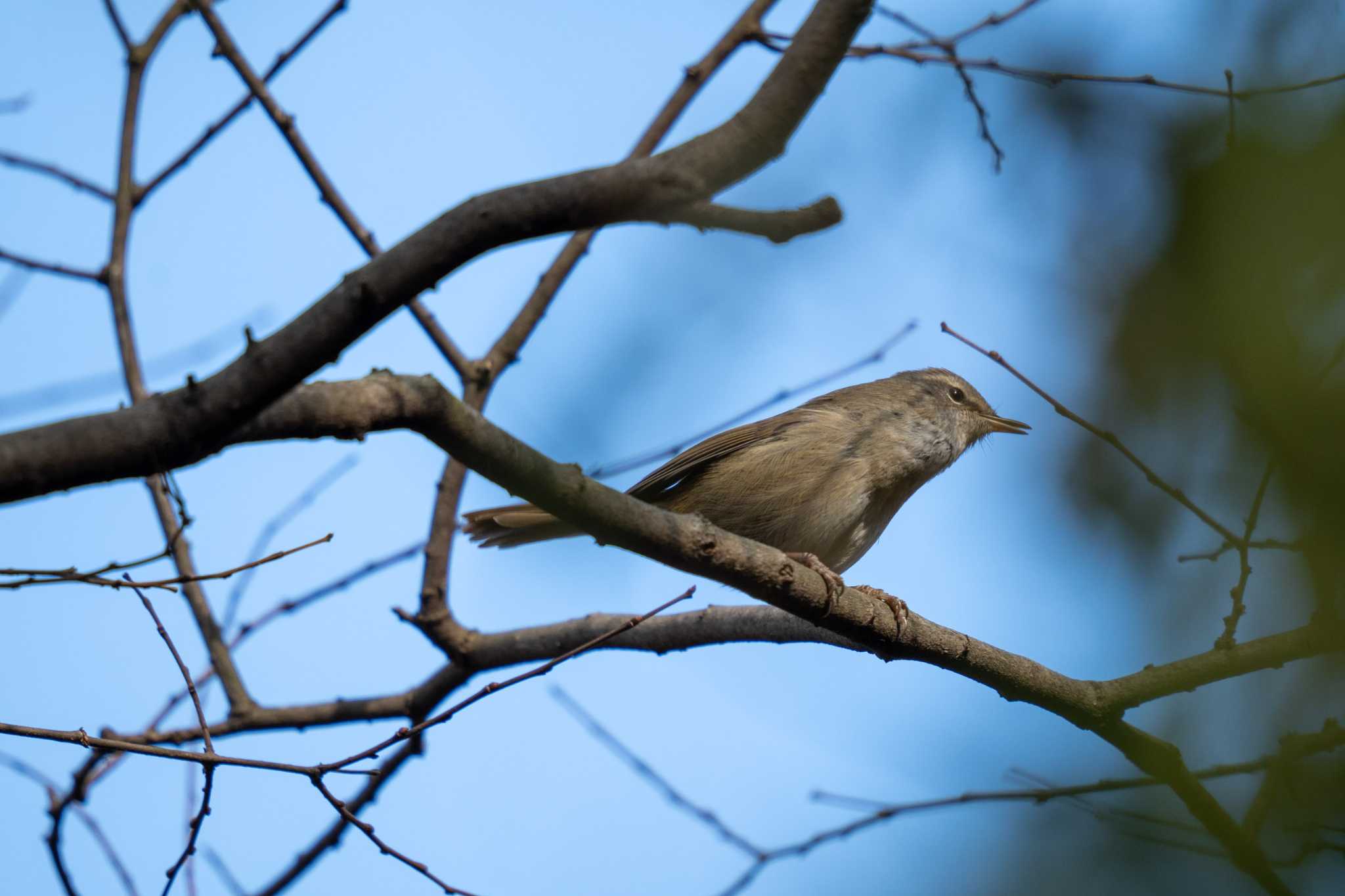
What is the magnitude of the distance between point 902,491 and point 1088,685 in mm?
2201

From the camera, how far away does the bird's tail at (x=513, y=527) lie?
5.23 metres

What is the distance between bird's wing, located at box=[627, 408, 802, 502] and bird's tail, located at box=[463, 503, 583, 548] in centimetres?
41

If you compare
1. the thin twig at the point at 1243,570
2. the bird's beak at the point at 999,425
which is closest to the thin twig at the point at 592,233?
the bird's beak at the point at 999,425

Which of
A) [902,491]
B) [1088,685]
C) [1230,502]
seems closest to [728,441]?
[902,491]

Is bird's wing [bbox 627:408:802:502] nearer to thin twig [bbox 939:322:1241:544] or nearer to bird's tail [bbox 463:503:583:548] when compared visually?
bird's tail [bbox 463:503:583:548]

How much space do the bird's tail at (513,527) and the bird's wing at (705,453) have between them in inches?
16.3

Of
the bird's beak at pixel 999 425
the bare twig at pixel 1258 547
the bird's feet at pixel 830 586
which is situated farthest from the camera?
the bird's beak at pixel 999 425

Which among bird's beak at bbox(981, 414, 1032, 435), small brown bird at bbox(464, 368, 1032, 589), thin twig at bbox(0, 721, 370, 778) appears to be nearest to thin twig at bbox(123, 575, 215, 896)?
thin twig at bbox(0, 721, 370, 778)

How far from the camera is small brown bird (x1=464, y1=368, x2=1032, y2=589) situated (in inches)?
208

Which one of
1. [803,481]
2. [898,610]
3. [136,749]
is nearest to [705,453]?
[803,481]

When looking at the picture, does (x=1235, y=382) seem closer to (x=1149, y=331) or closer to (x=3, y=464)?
(x=1149, y=331)

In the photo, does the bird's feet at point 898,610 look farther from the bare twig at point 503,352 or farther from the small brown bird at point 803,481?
the bare twig at point 503,352

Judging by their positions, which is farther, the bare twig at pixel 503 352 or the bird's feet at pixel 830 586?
the bare twig at pixel 503 352

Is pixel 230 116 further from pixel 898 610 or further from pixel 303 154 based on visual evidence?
pixel 898 610
